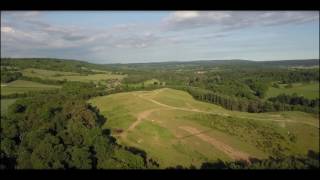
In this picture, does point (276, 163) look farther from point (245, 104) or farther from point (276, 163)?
point (245, 104)

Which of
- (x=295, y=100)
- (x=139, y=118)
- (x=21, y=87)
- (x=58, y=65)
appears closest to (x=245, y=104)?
(x=295, y=100)

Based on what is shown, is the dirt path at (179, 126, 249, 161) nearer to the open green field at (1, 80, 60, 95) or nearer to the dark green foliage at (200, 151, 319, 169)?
the dark green foliage at (200, 151, 319, 169)

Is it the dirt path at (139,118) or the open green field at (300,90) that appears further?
the dirt path at (139,118)

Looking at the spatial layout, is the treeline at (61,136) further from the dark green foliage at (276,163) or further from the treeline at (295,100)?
the treeline at (295,100)

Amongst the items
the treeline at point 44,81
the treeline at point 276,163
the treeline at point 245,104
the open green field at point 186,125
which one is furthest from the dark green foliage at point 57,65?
the treeline at point 276,163
